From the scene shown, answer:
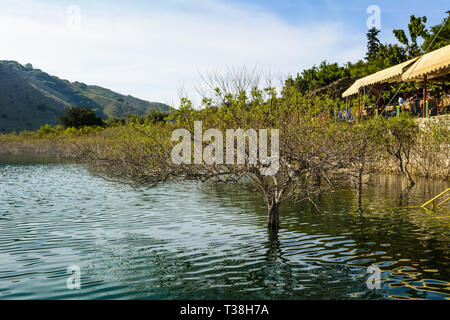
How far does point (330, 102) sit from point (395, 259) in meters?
5.74

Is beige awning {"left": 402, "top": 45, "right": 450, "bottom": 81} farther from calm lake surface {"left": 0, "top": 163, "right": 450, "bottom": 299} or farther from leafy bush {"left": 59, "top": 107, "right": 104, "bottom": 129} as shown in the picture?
leafy bush {"left": 59, "top": 107, "right": 104, "bottom": 129}

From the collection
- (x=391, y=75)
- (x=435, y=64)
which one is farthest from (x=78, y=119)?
(x=435, y=64)

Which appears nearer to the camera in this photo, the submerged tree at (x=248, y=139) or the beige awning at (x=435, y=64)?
the submerged tree at (x=248, y=139)

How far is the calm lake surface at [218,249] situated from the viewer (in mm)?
9461

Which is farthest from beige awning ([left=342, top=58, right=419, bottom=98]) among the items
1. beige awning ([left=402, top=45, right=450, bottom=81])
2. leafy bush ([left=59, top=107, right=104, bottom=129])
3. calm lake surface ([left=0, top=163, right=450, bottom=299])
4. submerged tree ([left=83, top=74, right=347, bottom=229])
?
leafy bush ([left=59, top=107, right=104, bottom=129])

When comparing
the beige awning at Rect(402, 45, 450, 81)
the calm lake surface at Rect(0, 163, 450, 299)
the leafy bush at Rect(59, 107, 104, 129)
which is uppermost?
the leafy bush at Rect(59, 107, 104, 129)

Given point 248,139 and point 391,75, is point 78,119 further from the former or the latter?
point 248,139

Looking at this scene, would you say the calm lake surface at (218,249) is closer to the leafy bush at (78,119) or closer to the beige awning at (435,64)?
the beige awning at (435,64)

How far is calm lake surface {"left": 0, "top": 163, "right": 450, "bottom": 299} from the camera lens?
9.46 meters

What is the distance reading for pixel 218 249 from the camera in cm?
1285

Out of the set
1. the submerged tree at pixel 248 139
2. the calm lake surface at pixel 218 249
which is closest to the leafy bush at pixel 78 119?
the calm lake surface at pixel 218 249

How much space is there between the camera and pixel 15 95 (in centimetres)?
13812

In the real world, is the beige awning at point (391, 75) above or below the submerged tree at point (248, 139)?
above
